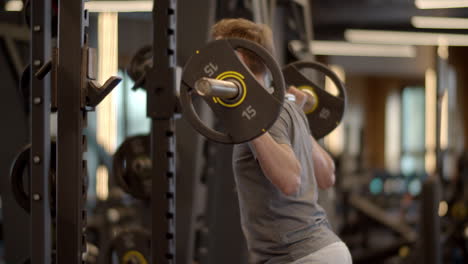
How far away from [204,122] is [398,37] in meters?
7.35

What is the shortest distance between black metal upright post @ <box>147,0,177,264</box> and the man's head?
330 millimetres

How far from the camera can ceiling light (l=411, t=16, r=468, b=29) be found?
7.38 m

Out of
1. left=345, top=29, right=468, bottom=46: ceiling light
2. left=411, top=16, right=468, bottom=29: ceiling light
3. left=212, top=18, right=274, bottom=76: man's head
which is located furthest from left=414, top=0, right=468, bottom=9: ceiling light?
left=212, top=18, right=274, bottom=76: man's head

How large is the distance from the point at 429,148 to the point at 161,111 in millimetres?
10643

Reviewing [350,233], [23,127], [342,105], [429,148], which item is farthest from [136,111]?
[429,148]

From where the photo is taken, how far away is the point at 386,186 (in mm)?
9727

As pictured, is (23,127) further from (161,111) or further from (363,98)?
(363,98)

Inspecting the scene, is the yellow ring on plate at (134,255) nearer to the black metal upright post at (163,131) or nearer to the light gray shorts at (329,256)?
the black metal upright post at (163,131)

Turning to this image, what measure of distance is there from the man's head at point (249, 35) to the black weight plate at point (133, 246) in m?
1.34

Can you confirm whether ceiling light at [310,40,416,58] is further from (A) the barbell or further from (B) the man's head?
(A) the barbell

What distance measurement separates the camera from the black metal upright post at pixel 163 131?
6.26ft

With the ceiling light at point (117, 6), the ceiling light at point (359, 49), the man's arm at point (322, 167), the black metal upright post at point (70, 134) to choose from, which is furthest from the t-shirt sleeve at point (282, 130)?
the ceiling light at point (359, 49)

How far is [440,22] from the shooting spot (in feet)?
25.1

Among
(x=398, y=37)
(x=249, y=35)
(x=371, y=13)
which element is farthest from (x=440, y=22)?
(x=249, y=35)
